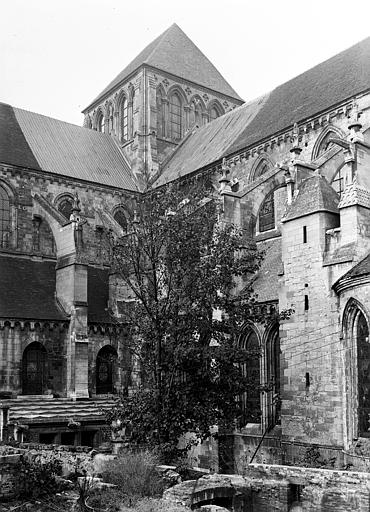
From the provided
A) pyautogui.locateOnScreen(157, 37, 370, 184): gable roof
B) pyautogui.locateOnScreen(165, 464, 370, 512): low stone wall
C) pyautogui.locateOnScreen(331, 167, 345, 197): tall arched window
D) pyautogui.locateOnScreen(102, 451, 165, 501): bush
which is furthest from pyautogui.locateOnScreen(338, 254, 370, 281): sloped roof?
pyautogui.locateOnScreen(157, 37, 370, 184): gable roof

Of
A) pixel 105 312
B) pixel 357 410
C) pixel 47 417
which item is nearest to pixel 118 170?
pixel 105 312

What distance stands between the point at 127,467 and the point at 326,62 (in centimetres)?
2554

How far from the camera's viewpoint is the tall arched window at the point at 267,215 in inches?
1131

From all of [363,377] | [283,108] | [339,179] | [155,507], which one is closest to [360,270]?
[363,377]

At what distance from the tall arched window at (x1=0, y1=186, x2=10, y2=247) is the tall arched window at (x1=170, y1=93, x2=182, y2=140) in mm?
13574

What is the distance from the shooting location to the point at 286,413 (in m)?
20.0

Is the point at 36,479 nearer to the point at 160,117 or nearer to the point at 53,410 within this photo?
the point at 53,410

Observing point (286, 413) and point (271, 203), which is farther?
point (271, 203)

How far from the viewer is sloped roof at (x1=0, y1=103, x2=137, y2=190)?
3597 centimetres

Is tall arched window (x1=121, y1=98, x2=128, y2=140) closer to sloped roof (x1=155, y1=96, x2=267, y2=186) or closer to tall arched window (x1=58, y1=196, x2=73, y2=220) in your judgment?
sloped roof (x1=155, y1=96, x2=267, y2=186)

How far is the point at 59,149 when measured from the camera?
126 ft

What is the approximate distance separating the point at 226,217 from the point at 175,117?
19197 millimetres

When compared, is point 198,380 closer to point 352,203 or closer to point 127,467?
point 127,467

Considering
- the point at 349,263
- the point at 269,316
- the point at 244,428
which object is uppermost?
the point at 349,263
